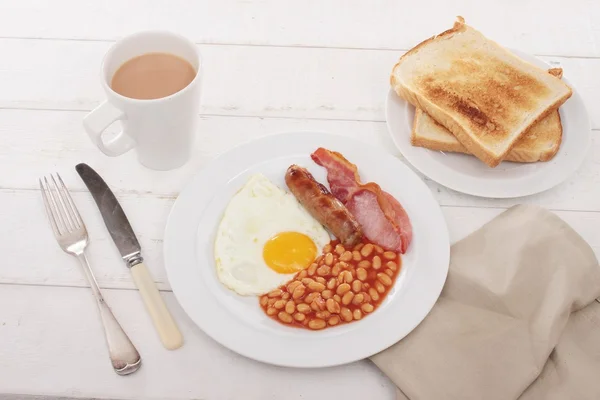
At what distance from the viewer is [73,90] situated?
211cm

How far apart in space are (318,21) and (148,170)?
0.92 meters

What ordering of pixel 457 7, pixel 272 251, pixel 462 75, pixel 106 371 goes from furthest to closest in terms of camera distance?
pixel 457 7
pixel 462 75
pixel 272 251
pixel 106 371

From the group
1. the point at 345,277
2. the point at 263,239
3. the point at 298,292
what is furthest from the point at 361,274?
the point at 263,239

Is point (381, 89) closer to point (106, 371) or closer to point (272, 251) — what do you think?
point (272, 251)

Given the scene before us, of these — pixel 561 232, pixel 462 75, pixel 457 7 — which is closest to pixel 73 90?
pixel 462 75

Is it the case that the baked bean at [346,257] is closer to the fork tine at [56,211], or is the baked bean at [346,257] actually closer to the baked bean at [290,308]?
the baked bean at [290,308]

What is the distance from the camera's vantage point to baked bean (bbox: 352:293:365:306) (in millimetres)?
1505

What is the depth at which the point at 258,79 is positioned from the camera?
216 cm

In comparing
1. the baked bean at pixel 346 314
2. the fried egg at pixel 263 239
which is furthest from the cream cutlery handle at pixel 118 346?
the baked bean at pixel 346 314

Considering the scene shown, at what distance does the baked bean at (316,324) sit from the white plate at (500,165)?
59 centimetres

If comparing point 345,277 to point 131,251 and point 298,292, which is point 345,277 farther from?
point 131,251

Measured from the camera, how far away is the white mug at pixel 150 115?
1.62 meters

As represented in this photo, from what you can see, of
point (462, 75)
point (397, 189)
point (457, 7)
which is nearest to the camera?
point (397, 189)

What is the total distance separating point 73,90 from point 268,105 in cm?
67
